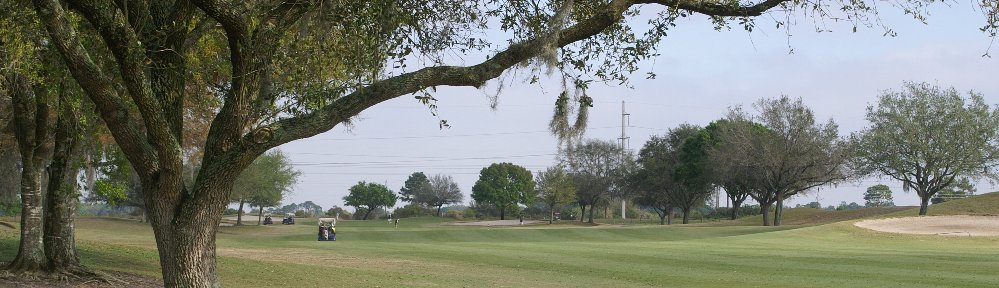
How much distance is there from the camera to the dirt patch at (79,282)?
15109 millimetres

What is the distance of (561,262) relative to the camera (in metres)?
27.9

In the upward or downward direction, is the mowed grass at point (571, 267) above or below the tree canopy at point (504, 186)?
below

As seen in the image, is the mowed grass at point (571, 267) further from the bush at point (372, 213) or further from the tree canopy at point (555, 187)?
the bush at point (372, 213)

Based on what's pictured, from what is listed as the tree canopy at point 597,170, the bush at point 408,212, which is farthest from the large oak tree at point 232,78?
the bush at point 408,212

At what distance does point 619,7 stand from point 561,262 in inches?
772

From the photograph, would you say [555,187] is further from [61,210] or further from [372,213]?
[61,210]

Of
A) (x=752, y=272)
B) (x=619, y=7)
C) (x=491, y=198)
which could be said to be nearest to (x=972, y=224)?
(x=752, y=272)

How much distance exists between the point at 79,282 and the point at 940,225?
165 ft

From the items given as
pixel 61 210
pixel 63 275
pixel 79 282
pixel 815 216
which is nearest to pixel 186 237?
pixel 79 282

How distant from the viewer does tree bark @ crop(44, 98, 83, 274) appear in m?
15.8

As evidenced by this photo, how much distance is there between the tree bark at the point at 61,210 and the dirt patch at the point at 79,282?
0.44m

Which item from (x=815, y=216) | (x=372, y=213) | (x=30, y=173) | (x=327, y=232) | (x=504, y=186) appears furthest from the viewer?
(x=372, y=213)

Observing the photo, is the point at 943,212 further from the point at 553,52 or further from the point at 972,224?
the point at 553,52

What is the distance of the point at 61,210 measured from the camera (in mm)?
16234
